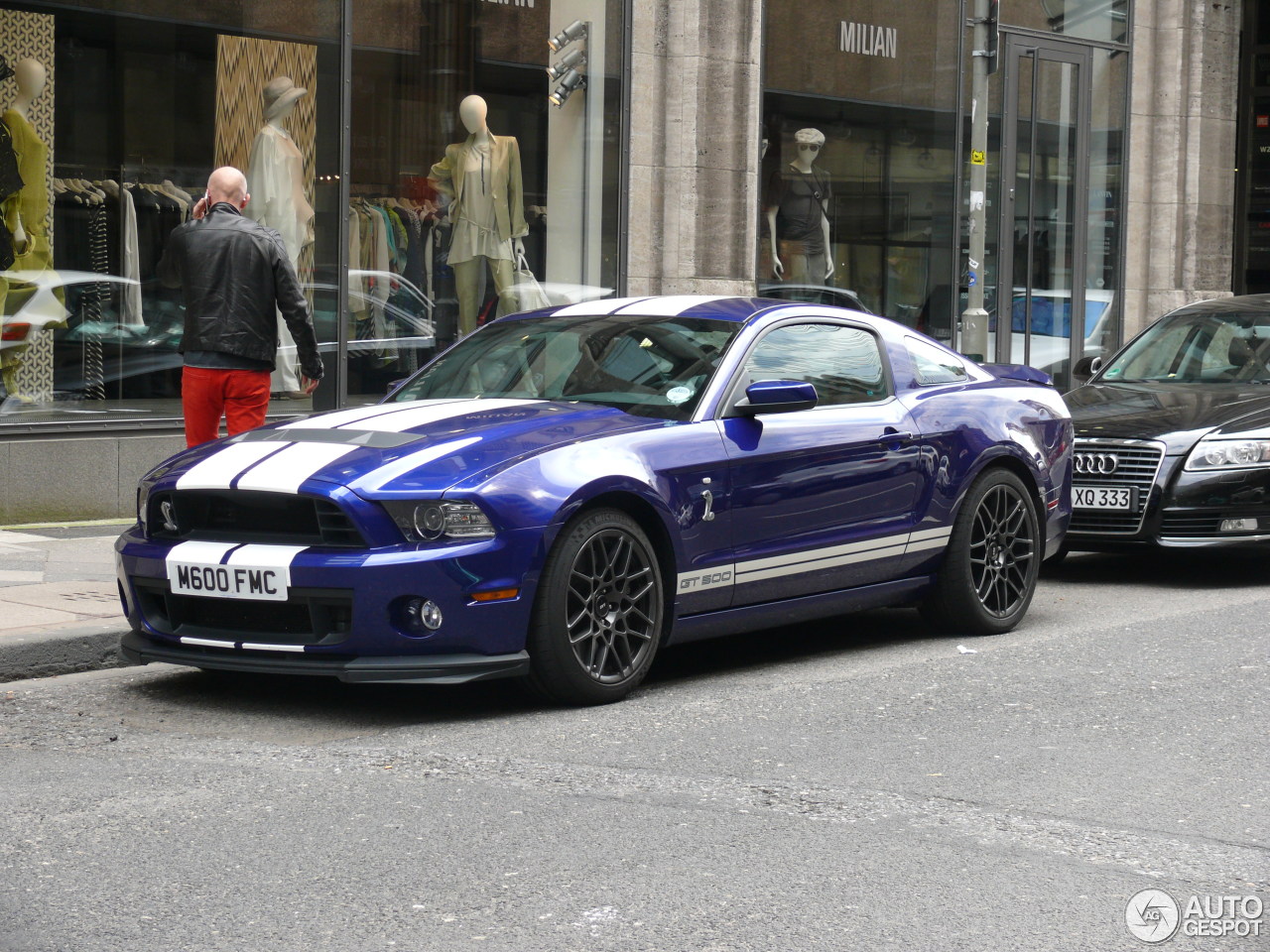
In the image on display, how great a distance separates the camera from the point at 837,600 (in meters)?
7.51

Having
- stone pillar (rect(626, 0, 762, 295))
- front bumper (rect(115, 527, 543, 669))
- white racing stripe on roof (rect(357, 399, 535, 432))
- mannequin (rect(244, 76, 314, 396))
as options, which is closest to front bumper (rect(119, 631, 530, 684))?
front bumper (rect(115, 527, 543, 669))

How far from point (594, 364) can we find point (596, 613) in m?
1.31

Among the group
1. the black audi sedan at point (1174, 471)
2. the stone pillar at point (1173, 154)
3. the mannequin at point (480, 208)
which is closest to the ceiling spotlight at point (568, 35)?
the mannequin at point (480, 208)

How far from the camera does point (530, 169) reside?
15.0 metres

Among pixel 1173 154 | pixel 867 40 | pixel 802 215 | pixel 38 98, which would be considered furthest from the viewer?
pixel 1173 154

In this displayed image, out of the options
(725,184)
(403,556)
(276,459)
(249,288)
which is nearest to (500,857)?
(403,556)

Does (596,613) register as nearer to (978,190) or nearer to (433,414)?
(433,414)

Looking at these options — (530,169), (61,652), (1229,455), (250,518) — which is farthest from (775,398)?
(530,169)

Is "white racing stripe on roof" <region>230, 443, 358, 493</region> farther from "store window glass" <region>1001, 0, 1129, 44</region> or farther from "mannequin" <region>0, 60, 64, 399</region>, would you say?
"store window glass" <region>1001, 0, 1129, 44</region>

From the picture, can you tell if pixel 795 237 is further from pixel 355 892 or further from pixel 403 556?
pixel 355 892

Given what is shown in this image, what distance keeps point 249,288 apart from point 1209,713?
4805 mm

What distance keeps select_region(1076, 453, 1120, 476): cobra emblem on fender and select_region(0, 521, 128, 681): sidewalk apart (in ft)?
17.0

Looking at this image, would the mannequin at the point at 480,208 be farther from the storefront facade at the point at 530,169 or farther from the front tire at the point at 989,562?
the front tire at the point at 989,562

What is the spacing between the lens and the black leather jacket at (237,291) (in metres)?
8.70
